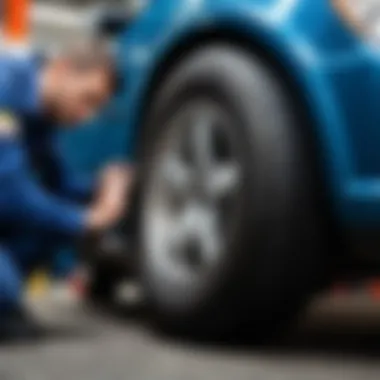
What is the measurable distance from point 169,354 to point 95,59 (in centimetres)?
79

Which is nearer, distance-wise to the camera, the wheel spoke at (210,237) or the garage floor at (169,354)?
the garage floor at (169,354)

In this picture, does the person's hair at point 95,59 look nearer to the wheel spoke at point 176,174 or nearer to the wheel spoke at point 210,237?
the wheel spoke at point 176,174

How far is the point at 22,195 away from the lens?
2674 mm

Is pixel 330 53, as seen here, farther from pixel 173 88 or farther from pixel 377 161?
pixel 173 88

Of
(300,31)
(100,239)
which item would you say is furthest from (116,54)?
(300,31)

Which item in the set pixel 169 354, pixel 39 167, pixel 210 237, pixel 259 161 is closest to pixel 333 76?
pixel 259 161

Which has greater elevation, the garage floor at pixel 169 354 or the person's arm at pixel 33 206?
the person's arm at pixel 33 206

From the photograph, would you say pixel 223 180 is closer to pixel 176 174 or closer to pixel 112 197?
pixel 176 174

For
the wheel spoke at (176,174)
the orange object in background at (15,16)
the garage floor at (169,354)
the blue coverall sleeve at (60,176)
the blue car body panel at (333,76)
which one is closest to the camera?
the garage floor at (169,354)

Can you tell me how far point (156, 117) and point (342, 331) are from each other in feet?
2.12

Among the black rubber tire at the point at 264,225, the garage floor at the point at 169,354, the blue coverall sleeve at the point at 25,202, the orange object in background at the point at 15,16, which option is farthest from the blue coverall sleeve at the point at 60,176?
the orange object in background at the point at 15,16

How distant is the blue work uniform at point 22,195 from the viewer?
8.65 feet

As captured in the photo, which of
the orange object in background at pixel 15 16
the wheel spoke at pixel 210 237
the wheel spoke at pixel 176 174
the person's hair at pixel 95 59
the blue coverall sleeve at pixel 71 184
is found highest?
the orange object in background at pixel 15 16

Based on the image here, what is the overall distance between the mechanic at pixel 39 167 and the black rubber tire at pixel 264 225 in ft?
0.99
